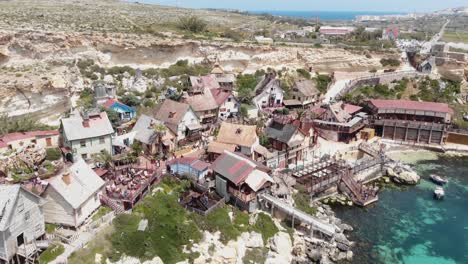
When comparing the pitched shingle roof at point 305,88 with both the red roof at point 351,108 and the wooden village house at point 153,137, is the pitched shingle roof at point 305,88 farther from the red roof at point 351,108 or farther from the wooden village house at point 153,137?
the wooden village house at point 153,137

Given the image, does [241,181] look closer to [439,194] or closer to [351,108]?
[439,194]

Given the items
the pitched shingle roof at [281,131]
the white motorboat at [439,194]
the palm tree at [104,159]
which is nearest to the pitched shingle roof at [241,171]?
the pitched shingle roof at [281,131]

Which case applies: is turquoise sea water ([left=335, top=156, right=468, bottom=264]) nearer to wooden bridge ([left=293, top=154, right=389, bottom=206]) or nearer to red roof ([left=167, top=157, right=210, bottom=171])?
wooden bridge ([left=293, top=154, right=389, bottom=206])

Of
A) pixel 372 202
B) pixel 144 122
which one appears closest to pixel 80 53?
pixel 144 122

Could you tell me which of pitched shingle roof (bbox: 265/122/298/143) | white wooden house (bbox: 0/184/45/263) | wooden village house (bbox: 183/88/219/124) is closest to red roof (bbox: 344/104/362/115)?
pitched shingle roof (bbox: 265/122/298/143)

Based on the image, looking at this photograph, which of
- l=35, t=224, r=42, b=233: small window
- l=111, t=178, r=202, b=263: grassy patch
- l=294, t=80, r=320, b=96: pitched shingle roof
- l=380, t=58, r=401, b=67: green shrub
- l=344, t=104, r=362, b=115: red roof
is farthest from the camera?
l=380, t=58, r=401, b=67: green shrub

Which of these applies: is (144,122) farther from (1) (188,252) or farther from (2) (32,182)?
(1) (188,252)

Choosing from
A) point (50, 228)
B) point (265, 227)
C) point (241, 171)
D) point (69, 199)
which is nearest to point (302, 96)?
point (241, 171)
